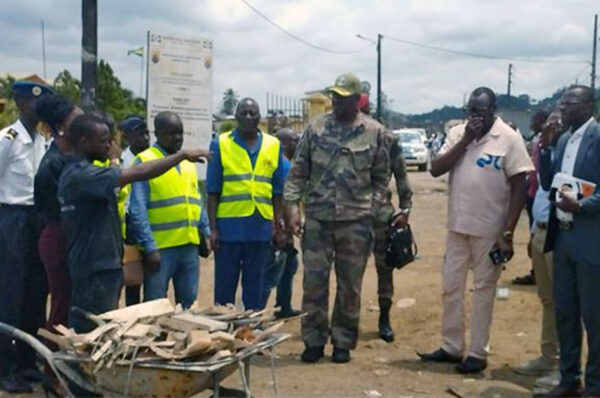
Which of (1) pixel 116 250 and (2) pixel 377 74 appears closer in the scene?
(1) pixel 116 250

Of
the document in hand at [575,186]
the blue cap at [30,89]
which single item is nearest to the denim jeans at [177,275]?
the blue cap at [30,89]

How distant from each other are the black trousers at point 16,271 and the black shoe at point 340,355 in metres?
2.32

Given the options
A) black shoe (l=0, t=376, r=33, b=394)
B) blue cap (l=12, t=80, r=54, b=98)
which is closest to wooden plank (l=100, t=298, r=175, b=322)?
black shoe (l=0, t=376, r=33, b=394)

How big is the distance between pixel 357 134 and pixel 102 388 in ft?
10.8

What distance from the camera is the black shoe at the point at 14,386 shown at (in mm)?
5695

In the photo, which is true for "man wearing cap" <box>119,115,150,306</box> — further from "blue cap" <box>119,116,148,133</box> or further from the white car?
the white car

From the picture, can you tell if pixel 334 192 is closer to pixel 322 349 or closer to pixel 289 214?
pixel 289 214

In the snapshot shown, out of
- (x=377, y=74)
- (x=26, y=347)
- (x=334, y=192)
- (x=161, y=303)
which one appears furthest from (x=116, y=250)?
(x=377, y=74)

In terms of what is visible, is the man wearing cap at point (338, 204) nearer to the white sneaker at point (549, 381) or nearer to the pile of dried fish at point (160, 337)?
the white sneaker at point (549, 381)

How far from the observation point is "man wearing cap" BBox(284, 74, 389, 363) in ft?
21.1

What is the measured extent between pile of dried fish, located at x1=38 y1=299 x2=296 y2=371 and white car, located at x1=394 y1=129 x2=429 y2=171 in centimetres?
3336

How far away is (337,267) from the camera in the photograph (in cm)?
659

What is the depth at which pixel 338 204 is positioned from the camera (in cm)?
641

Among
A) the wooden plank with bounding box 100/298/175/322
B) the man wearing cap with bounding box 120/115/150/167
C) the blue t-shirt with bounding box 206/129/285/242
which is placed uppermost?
the man wearing cap with bounding box 120/115/150/167
